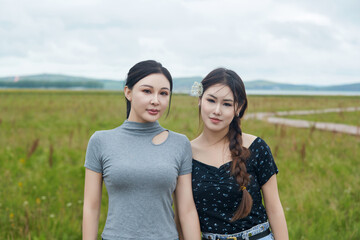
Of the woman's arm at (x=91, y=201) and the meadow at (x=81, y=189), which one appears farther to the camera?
the meadow at (x=81, y=189)

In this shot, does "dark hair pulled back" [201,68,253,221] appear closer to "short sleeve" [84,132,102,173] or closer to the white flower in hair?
the white flower in hair

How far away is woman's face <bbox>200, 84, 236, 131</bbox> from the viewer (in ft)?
6.99

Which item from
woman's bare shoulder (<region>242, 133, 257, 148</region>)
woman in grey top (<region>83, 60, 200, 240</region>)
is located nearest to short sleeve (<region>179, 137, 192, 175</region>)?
woman in grey top (<region>83, 60, 200, 240</region>)

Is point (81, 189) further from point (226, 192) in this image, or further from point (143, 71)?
point (143, 71)

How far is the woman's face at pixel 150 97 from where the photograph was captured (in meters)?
1.92

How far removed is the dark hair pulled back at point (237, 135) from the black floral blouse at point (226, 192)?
0.15 feet

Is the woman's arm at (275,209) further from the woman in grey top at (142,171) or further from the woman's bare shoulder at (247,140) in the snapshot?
the woman in grey top at (142,171)

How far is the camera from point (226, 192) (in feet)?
6.82

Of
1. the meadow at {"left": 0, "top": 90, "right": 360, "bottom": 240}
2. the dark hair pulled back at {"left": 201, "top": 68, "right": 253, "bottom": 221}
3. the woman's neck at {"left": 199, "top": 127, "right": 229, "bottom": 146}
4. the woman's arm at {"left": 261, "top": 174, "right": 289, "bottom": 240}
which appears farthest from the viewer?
the meadow at {"left": 0, "top": 90, "right": 360, "bottom": 240}

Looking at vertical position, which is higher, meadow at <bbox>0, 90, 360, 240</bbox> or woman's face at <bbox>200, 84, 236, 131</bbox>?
woman's face at <bbox>200, 84, 236, 131</bbox>

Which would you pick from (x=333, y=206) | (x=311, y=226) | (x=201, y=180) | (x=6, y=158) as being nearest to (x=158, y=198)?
(x=201, y=180)

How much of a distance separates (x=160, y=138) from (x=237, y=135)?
0.56 meters

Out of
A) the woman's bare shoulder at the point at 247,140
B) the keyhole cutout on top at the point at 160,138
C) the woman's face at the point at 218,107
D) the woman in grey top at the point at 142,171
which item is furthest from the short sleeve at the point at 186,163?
the woman's bare shoulder at the point at 247,140

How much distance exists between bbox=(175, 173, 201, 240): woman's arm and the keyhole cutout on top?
0.25 m
